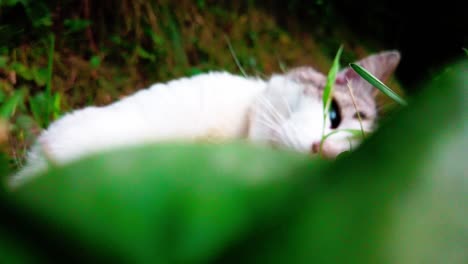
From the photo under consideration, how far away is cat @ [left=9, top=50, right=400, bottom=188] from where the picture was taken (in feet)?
3.05

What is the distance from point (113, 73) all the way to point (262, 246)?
1.61 meters

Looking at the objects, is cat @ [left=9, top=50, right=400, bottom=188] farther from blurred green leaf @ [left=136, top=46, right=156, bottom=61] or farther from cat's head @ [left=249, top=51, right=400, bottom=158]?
blurred green leaf @ [left=136, top=46, right=156, bottom=61]

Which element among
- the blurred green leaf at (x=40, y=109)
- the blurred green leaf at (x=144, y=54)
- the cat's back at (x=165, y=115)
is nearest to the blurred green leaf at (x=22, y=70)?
the blurred green leaf at (x=40, y=109)

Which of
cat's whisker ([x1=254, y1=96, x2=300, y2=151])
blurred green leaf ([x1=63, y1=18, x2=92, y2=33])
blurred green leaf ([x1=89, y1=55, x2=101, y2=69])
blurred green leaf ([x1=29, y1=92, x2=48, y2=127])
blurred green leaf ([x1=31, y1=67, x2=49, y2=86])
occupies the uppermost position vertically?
blurred green leaf ([x1=63, y1=18, x2=92, y2=33])

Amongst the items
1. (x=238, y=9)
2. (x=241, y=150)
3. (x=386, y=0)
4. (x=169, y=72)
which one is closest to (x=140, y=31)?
(x=169, y=72)

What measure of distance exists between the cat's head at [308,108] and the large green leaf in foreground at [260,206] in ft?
2.85

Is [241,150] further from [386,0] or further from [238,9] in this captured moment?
[386,0]

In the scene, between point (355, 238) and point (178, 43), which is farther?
point (178, 43)

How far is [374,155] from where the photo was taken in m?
0.14

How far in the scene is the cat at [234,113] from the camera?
3.05 ft

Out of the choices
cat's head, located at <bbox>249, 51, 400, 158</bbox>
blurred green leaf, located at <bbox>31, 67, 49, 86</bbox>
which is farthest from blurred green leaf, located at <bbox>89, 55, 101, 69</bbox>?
cat's head, located at <bbox>249, 51, 400, 158</bbox>

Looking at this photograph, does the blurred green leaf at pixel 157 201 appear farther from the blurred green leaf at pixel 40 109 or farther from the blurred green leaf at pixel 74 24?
the blurred green leaf at pixel 74 24

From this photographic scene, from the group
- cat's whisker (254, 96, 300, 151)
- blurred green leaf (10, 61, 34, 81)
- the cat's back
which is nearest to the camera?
the cat's back

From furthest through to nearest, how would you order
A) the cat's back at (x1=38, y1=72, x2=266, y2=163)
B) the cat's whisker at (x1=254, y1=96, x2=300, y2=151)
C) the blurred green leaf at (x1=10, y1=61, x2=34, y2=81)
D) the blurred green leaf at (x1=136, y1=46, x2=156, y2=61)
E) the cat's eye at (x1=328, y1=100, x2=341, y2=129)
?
the blurred green leaf at (x1=136, y1=46, x2=156, y2=61) → the blurred green leaf at (x1=10, y1=61, x2=34, y2=81) → the cat's eye at (x1=328, y1=100, x2=341, y2=129) → the cat's whisker at (x1=254, y1=96, x2=300, y2=151) → the cat's back at (x1=38, y1=72, x2=266, y2=163)
